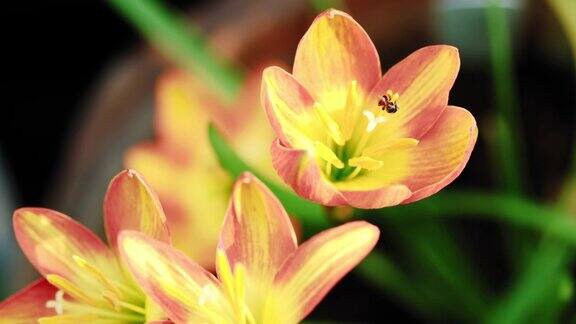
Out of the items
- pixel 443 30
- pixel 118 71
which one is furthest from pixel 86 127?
pixel 443 30

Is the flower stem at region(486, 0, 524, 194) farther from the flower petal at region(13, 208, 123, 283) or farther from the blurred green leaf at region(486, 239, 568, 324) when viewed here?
the flower petal at region(13, 208, 123, 283)

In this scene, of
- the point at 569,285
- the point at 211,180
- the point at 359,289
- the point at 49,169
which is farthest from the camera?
the point at 49,169

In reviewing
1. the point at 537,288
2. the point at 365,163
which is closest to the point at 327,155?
the point at 365,163

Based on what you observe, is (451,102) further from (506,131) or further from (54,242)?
(54,242)

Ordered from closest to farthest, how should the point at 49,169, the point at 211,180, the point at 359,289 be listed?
the point at 211,180
the point at 359,289
the point at 49,169

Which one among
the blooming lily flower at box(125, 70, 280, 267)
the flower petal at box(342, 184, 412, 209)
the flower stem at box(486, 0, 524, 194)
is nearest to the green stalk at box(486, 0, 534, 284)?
the flower stem at box(486, 0, 524, 194)

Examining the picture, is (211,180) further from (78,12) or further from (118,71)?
(78,12)
